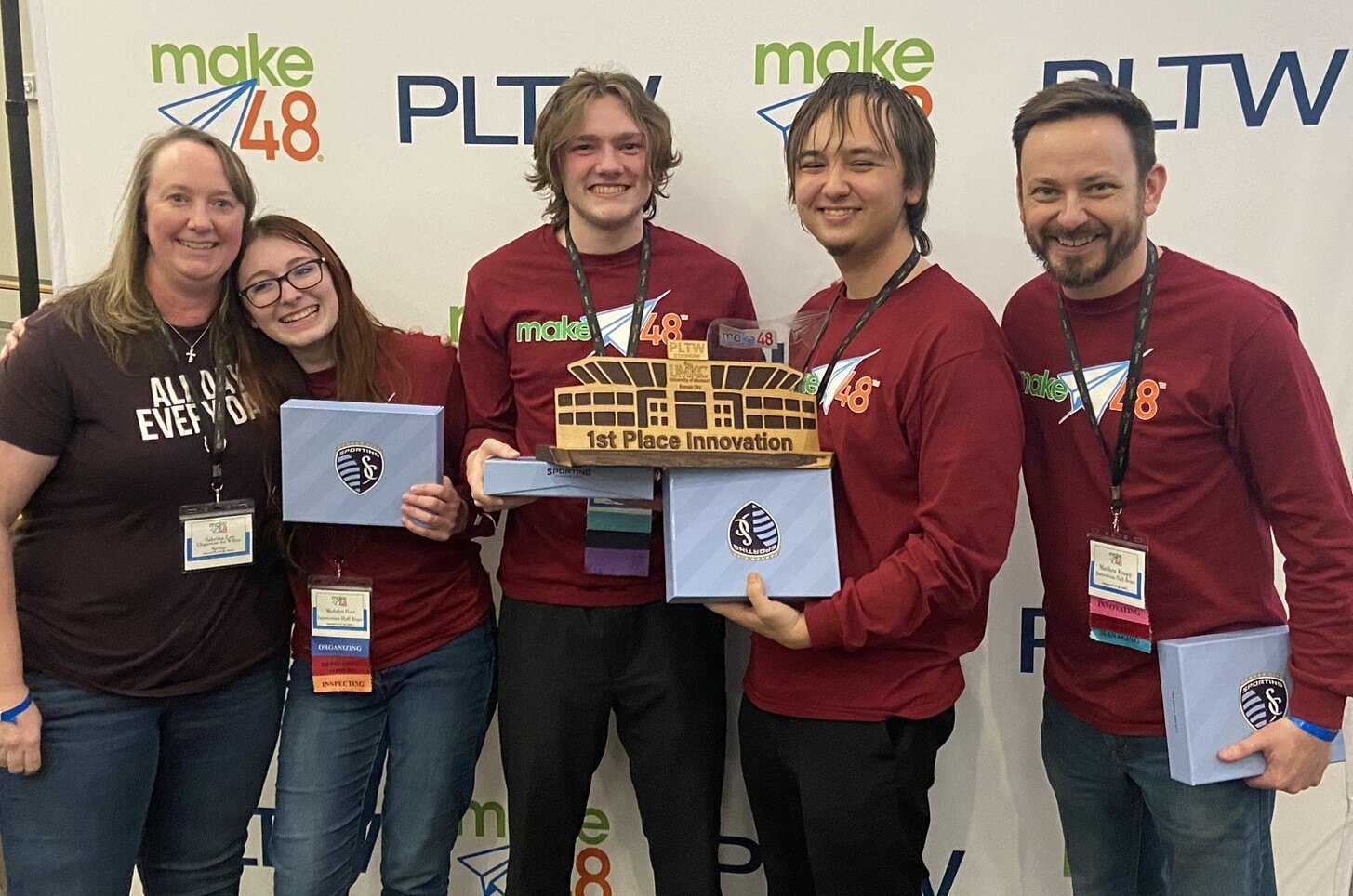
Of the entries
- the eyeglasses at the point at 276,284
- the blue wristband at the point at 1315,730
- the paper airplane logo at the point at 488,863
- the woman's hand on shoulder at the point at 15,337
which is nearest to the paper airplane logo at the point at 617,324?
the eyeglasses at the point at 276,284

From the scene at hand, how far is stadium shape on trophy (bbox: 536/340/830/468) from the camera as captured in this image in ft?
4.74

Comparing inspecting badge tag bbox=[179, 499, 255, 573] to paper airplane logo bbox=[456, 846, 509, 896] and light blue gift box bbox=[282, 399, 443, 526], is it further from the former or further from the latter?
paper airplane logo bbox=[456, 846, 509, 896]

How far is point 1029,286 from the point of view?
176 cm

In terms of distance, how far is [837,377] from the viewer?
1556 millimetres

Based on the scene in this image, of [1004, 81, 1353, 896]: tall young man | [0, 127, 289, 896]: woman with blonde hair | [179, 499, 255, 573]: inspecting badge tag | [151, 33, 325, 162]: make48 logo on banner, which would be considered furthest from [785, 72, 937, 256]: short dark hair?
[151, 33, 325, 162]: make48 logo on banner

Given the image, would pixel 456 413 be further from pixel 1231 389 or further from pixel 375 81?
pixel 1231 389

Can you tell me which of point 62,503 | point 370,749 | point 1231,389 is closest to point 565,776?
point 370,749

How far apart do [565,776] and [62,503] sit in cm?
113

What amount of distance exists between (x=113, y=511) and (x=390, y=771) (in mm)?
777

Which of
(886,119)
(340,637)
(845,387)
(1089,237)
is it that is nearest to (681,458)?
(845,387)

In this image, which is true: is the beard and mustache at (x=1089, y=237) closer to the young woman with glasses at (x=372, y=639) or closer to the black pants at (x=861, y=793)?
the black pants at (x=861, y=793)

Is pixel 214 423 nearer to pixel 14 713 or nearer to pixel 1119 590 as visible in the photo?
pixel 14 713

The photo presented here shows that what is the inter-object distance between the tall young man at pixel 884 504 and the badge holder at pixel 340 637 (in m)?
0.83

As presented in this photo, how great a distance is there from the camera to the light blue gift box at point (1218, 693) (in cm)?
145
